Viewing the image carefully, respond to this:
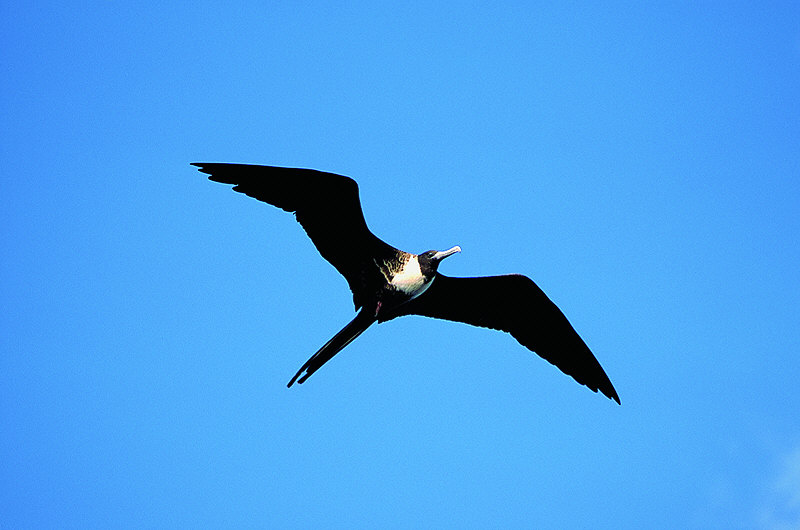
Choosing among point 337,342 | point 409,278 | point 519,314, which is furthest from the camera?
point 519,314

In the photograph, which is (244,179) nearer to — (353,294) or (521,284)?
(353,294)

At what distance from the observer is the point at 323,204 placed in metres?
5.39

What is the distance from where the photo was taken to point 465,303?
6.18 metres

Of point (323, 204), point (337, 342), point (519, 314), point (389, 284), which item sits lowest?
point (337, 342)

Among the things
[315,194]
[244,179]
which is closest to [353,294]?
[315,194]

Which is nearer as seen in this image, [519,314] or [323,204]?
[323,204]

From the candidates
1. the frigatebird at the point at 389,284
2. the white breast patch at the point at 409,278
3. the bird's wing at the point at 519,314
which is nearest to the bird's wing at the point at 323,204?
the frigatebird at the point at 389,284

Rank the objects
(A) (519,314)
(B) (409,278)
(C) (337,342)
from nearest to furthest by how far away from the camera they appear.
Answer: (C) (337,342)
(B) (409,278)
(A) (519,314)

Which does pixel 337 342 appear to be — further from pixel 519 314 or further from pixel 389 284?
pixel 519 314

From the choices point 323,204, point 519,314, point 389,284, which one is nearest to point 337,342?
point 389,284

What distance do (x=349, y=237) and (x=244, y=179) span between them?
840mm

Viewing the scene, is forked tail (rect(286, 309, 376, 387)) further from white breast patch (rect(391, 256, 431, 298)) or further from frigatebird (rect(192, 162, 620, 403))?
white breast patch (rect(391, 256, 431, 298))

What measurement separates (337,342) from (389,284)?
60 centimetres

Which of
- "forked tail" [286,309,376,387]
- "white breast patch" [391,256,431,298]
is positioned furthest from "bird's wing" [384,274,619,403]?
"forked tail" [286,309,376,387]
